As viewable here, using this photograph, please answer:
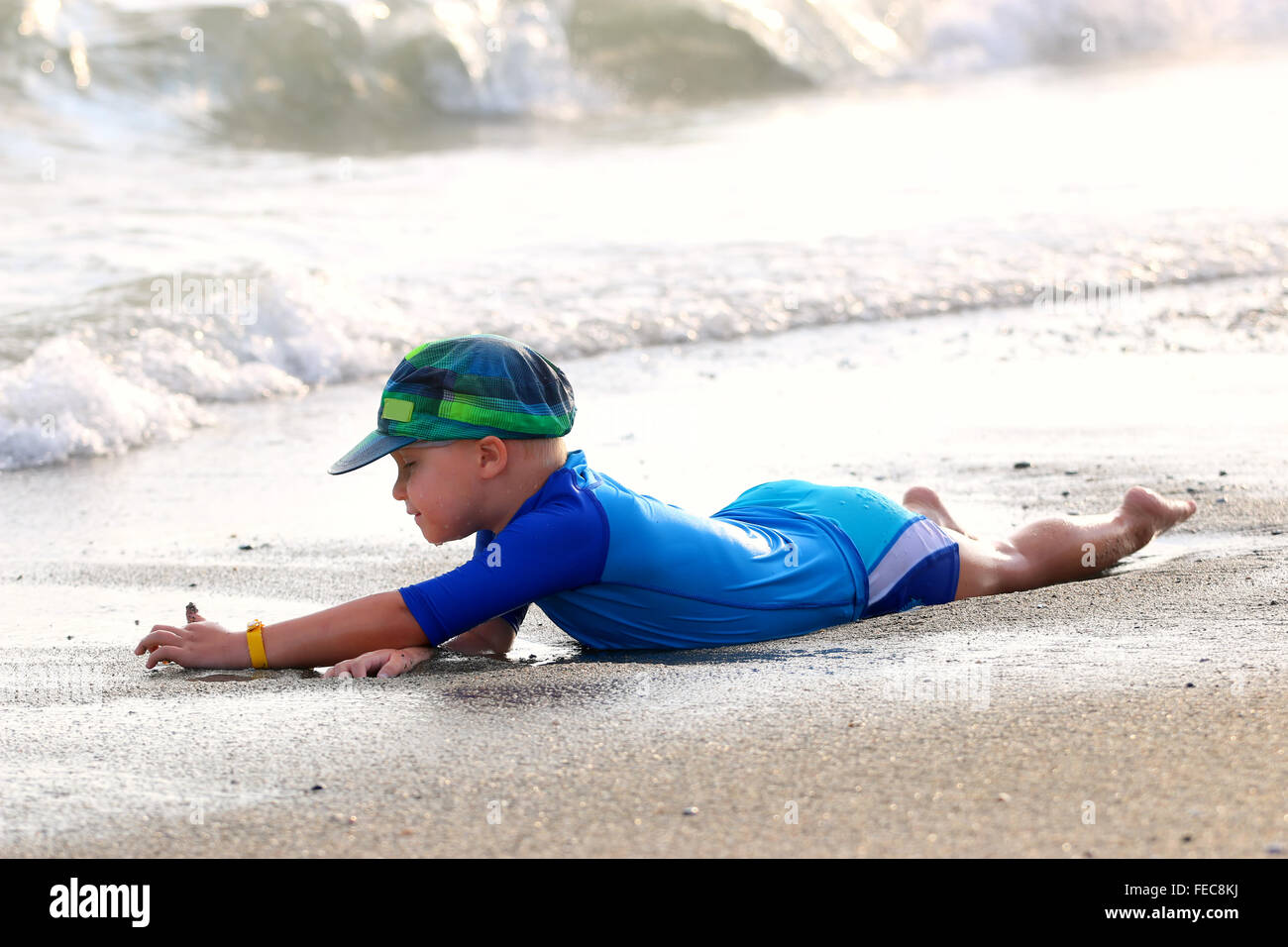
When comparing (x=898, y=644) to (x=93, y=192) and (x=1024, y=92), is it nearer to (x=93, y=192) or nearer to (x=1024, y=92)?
(x=93, y=192)

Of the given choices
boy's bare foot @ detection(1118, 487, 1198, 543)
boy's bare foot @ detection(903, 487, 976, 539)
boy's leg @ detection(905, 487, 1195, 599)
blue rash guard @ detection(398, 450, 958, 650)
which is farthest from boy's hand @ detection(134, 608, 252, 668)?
boy's bare foot @ detection(1118, 487, 1198, 543)

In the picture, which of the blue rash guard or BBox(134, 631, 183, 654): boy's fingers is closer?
the blue rash guard

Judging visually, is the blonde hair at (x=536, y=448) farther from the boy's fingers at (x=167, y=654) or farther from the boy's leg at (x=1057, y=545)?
the boy's leg at (x=1057, y=545)

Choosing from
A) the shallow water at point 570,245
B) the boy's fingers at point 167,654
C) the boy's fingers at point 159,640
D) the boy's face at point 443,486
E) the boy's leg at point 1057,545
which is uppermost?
the shallow water at point 570,245

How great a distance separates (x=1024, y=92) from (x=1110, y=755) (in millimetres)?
17074

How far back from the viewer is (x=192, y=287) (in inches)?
289

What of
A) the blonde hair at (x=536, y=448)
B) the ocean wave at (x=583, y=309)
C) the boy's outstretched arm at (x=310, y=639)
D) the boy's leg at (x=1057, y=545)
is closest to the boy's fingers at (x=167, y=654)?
the boy's outstretched arm at (x=310, y=639)

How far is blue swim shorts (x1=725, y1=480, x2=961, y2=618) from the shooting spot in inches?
126

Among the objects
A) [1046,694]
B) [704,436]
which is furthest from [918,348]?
[1046,694]

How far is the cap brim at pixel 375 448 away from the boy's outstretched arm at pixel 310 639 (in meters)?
0.26

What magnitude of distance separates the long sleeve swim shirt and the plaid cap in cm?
15

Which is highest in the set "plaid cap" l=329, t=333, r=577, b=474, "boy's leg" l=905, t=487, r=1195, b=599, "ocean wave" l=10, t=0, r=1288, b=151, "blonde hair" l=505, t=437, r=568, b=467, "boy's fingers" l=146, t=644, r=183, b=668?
"ocean wave" l=10, t=0, r=1288, b=151

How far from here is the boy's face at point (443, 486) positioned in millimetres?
2844

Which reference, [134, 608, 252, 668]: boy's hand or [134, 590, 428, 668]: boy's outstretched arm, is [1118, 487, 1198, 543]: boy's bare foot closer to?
[134, 590, 428, 668]: boy's outstretched arm
